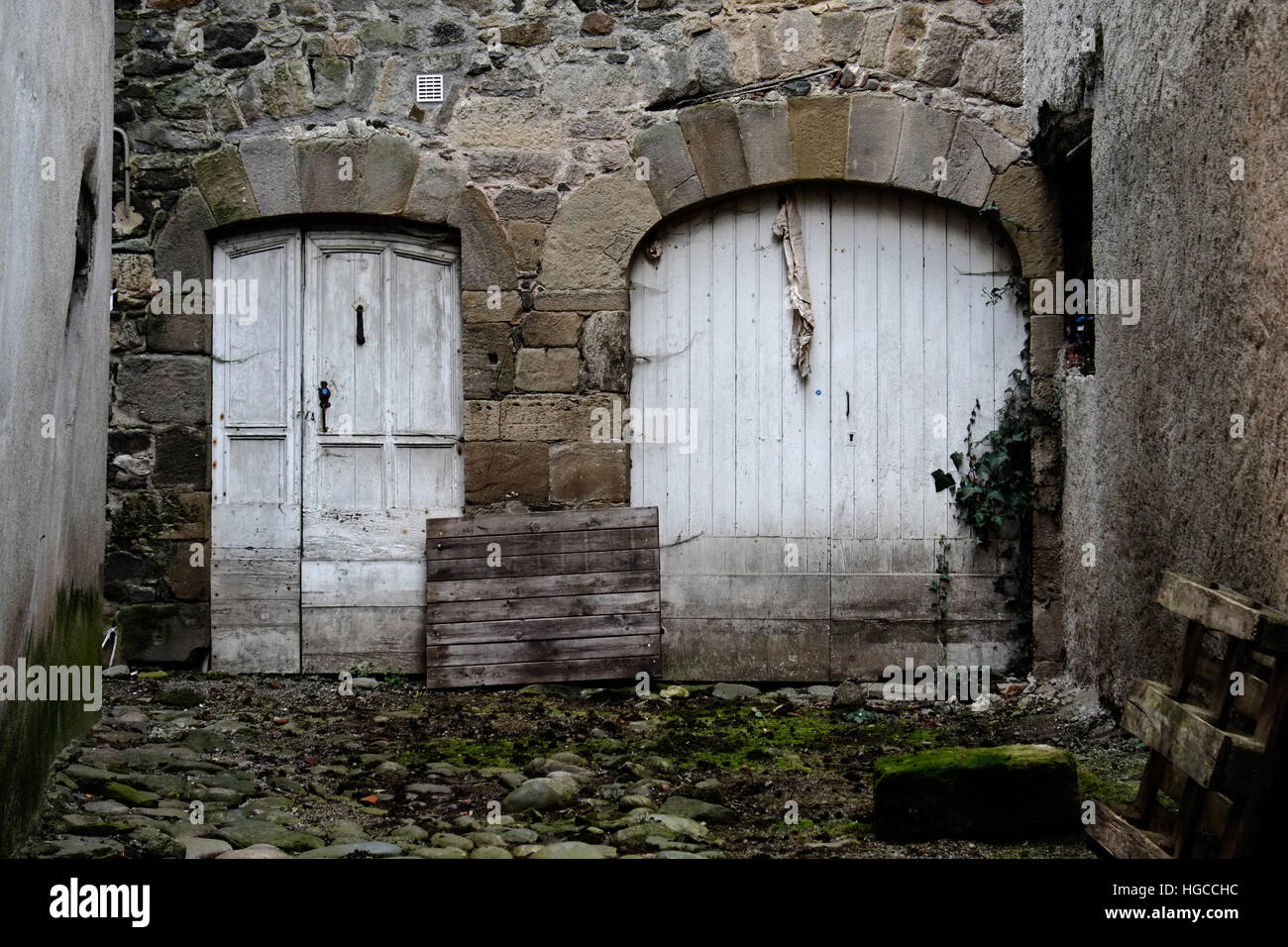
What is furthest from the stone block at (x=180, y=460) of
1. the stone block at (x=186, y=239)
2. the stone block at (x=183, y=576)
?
the stone block at (x=186, y=239)

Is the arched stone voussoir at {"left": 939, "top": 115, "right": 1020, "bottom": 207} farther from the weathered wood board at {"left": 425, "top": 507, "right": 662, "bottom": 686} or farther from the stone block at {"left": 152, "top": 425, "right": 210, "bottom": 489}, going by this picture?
the stone block at {"left": 152, "top": 425, "right": 210, "bottom": 489}

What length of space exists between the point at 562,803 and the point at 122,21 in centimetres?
459

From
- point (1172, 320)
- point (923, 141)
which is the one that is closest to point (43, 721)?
point (1172, 320)

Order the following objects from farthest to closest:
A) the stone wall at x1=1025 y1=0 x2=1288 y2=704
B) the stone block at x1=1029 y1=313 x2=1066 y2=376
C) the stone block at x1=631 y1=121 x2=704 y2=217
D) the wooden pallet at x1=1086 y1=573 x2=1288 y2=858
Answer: the stone block at x1=631 y1=121 x2=704 y2=217 < the stone block at x1=1029 y1=313 x2=1066 y2=376 < the stone wall at x1=1025 y1=0 x2=1288 y2=704 < the wooden pallet at x1=1086 y1=573 x2=1288 y2=858

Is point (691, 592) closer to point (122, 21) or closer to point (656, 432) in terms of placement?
point (656, 432)

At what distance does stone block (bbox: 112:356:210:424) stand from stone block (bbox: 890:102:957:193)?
3.56m

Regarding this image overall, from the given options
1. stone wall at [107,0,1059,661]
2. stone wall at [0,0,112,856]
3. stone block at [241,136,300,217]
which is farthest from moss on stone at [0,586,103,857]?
stone block at [241,136,300,217]

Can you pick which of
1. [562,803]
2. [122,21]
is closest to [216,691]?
[562,803]

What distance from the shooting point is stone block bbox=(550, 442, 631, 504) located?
5918mm

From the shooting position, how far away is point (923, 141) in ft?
19.0

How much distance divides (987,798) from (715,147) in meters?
3.51

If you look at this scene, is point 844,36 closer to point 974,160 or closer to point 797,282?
point 974,160

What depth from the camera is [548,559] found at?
5883 mm

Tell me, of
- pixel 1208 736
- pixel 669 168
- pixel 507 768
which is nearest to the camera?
pixel 1208 736
